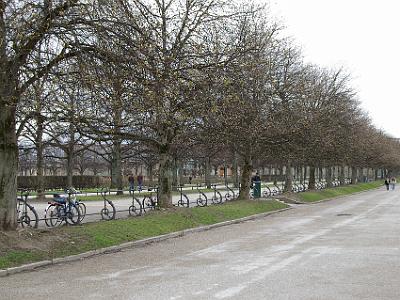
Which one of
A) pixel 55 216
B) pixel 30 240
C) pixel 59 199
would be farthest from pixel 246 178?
pixel 30 240

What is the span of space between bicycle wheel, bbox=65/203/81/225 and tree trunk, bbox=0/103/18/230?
3269mm

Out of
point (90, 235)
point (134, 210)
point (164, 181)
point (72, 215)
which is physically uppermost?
point (164, 181)

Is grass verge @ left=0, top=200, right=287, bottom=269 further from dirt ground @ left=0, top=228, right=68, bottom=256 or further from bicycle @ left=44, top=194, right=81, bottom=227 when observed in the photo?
bicycle @ left=44, top=194, right=81, bottom=227

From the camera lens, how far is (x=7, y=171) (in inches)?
514

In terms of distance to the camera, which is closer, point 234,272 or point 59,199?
point 234,272

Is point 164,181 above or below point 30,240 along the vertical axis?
above

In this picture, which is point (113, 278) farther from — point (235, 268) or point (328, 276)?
point (328, 276)

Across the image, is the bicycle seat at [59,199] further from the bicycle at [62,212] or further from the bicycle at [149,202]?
the bicycle at [149,202]

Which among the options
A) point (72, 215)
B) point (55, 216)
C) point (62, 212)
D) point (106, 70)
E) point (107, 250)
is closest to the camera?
point (106, 70)

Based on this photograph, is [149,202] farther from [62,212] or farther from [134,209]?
[62,212]

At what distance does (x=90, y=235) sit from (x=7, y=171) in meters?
2.78

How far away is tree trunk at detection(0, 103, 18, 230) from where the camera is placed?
12.9 m

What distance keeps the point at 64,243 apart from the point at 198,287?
551cm

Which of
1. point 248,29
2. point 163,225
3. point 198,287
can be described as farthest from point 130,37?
point 248,29
